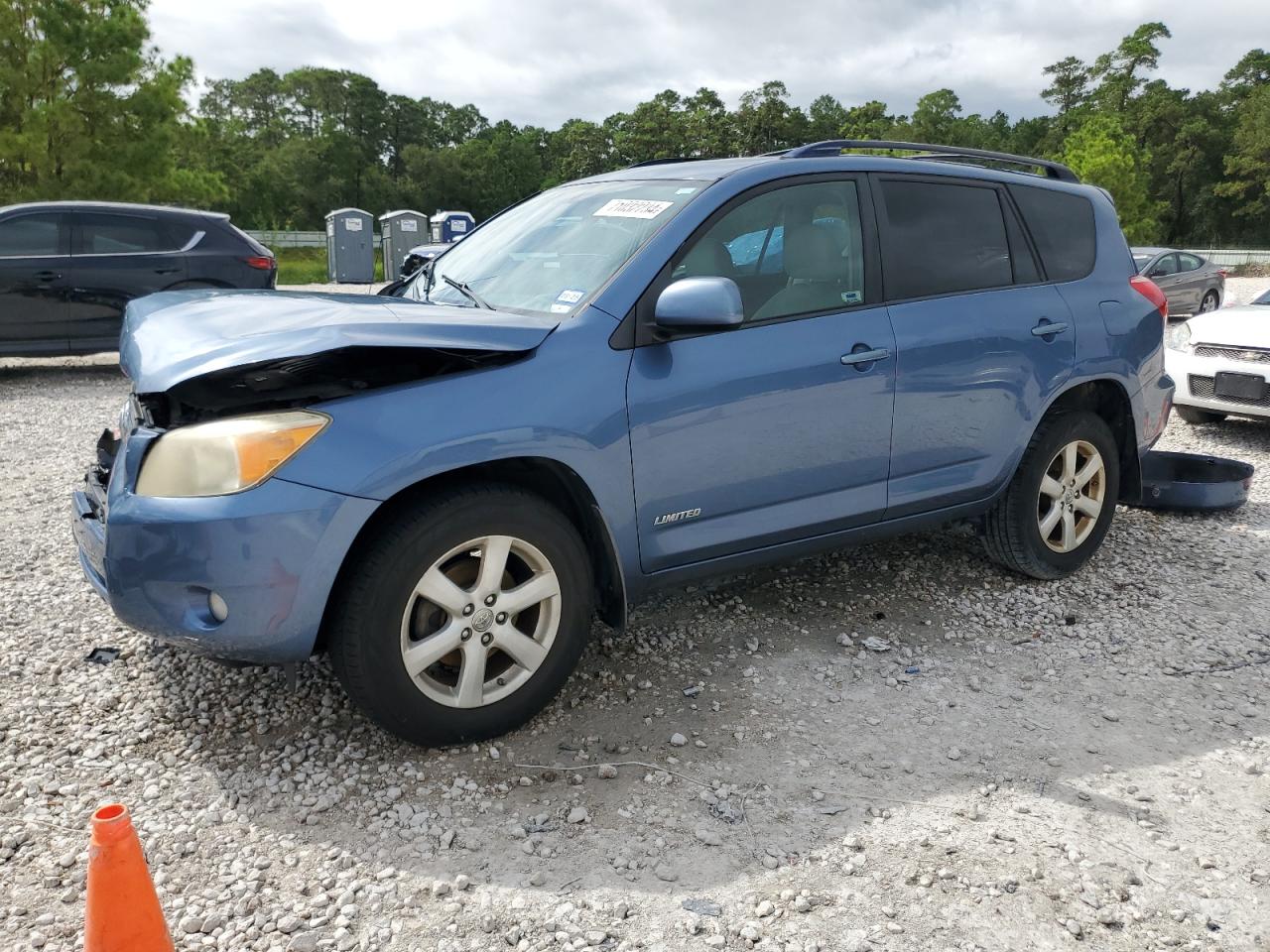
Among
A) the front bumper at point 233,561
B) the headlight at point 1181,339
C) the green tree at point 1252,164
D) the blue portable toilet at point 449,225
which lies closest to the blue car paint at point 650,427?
the front bumper at point 233,561

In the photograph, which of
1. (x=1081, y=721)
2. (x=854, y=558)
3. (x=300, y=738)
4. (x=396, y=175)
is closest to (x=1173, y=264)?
(x=854, y=558)

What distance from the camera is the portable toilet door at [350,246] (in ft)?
87.7

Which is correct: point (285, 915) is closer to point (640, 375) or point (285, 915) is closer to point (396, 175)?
point (640, 375)

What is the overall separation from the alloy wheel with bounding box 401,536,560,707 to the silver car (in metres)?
16.4

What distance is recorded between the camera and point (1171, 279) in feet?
56.1

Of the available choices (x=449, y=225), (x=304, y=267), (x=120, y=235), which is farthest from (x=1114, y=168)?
(x=120, y=235)

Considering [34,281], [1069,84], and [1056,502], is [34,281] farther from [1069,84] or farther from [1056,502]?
[1069,84]

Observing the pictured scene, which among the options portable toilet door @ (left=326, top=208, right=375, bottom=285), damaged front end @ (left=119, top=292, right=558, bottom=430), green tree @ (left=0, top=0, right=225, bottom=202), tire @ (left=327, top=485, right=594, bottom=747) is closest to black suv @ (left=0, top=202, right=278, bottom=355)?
damaged front end @ (left=119, top=292, right=558, bottom=430)

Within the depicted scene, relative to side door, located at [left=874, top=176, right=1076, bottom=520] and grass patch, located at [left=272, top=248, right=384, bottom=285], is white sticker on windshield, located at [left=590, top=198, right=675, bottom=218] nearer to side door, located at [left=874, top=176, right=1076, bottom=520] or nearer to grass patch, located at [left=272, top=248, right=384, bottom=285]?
side door, located at [left=874, top=176, right=1076, bottom=520]

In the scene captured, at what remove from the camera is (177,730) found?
315 centimetres

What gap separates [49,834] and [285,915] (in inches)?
31.0

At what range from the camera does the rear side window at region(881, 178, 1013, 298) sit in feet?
12.5

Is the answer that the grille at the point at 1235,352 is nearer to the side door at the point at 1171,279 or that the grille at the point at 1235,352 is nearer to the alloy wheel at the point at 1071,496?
the alloy wheel at the point at 1071,496

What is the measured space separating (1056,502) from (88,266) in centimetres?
919
